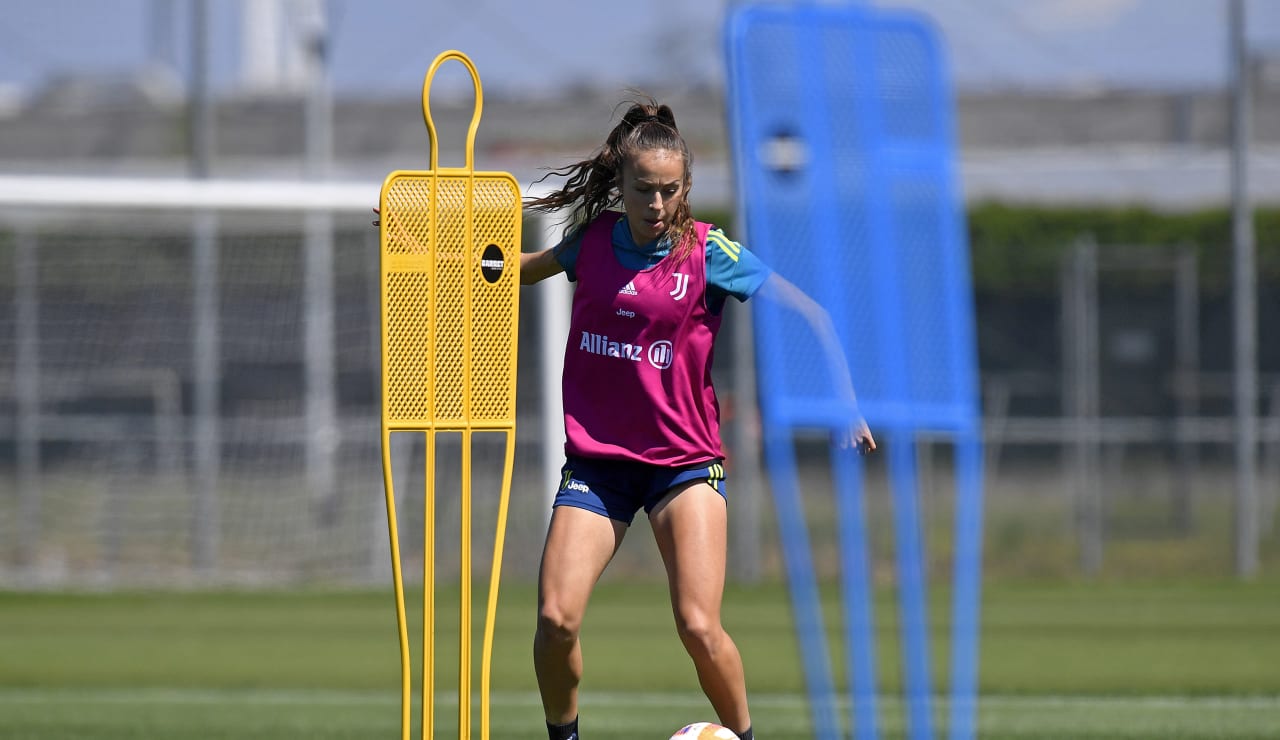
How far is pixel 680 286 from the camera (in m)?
5.45

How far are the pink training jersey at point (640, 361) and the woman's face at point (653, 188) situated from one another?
0.18 m

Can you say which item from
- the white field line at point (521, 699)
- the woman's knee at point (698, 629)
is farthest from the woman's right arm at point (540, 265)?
the white field line at point (521, 699)

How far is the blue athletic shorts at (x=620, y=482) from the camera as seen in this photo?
5488 millimetres

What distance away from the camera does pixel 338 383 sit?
65.1 ft

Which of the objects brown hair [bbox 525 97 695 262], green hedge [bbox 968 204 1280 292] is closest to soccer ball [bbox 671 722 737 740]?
brown hair [bbox 525 97 695 262]

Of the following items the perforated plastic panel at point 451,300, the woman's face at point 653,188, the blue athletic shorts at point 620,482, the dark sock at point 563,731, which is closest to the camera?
the perforated plastic panel at point 451,300

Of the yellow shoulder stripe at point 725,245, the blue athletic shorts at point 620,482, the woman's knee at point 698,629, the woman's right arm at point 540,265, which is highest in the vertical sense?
the yellow shoulder stripe at point 725,245

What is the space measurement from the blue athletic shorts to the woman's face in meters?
0.79

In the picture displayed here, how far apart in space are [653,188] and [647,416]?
2.49 ft

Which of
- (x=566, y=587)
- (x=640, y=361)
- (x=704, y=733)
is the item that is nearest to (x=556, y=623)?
(x=566, y=587)

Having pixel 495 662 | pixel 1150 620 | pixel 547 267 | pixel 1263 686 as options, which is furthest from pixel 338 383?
pixel 547 267

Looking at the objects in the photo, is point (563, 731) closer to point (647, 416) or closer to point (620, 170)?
point (647, 416)

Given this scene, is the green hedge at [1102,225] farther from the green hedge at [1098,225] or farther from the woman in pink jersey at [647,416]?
the woman in pink jersey at [647,416]

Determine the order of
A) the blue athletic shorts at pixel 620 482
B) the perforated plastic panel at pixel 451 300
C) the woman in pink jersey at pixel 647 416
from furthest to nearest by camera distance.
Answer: the blue athletic shorts at pixel 620 482
the woman in pink jersey at pixel 647 416
the perforated plastic panel at pixel 451 300
